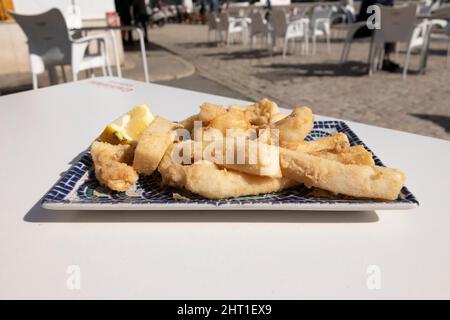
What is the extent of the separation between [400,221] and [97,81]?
238 centimetres

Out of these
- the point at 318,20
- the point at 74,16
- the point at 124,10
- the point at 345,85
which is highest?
the point at 124,10

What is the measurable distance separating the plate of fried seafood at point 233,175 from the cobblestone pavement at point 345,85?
13.7ft

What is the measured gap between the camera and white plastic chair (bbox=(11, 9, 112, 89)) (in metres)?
4.72

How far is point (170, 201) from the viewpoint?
2.97ft

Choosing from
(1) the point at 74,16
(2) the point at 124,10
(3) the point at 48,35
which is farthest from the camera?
(2) the point at 124,10

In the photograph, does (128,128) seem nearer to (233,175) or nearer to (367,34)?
(233,175)

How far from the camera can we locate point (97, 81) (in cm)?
272

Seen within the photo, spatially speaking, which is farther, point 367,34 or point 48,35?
point 367,34

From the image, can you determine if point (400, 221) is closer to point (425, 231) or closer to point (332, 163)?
point (425, 231)

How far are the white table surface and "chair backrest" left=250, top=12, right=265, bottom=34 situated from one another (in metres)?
10.7

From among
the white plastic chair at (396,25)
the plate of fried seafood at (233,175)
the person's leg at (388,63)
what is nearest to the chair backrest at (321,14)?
the person's leg at (388,63)

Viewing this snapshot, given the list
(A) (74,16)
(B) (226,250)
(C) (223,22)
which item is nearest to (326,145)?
(B) (226,250)

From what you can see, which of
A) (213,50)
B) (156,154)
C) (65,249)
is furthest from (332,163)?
(213,50)

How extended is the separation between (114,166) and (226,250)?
39 cm
